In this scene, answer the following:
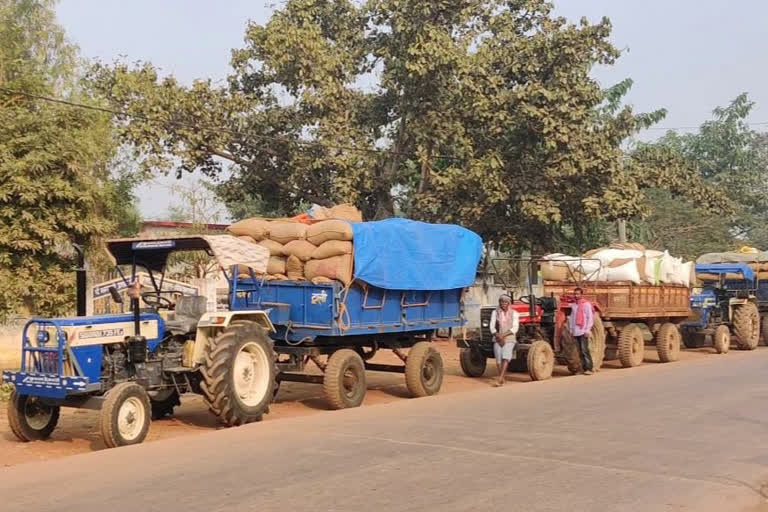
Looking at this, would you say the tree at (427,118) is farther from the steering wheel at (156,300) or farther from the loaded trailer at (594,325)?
the steering wheel at (156,300)

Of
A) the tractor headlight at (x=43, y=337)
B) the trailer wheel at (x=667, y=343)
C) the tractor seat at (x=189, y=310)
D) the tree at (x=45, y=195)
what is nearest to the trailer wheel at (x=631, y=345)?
the trailer wheel at (x=667, y=343)

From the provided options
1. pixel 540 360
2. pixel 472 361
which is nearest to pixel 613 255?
pixel 540 360

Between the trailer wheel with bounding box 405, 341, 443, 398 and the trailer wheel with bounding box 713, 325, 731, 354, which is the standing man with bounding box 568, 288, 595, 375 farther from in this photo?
the trailer wheel with bounding box 713, 325, 731, 354

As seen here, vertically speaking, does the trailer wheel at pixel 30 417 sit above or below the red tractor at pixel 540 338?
below

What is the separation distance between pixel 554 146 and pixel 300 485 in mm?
16759

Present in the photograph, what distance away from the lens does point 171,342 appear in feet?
36.2

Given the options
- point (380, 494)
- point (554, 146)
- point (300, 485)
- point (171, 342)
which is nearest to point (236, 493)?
point (300, 485)

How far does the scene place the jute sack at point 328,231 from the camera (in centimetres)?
1270

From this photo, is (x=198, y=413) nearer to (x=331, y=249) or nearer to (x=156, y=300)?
(x=156, y=300)

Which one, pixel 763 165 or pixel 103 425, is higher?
pixel 763 165

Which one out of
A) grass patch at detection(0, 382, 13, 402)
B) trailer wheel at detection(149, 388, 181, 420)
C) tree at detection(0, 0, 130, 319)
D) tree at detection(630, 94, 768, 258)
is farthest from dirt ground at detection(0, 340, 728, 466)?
tree at detection(630, 94, 768, 258)

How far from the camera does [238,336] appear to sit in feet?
36.5

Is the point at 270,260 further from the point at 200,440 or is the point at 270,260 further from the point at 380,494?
the point at 380,494

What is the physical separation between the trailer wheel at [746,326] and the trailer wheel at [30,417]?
19.5 m
